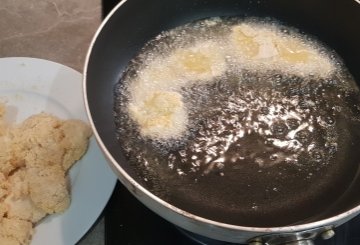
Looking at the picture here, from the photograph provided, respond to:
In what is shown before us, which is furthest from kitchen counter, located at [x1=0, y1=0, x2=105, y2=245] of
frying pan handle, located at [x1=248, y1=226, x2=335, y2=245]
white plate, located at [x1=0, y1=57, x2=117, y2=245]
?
frying pan handle, located at [x1=248, y1=226, x2=335, y2=245]

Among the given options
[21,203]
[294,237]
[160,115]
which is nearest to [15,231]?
[21,203]

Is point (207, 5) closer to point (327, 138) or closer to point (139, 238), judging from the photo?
point (327, 138)

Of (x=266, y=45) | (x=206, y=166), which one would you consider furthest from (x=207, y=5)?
(x=206, y=166)

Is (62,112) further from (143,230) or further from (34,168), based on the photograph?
(143,230)

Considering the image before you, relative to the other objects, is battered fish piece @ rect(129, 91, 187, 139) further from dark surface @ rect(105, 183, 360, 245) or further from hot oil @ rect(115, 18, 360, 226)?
dark surface @ rect(105, 183, 360, 245)

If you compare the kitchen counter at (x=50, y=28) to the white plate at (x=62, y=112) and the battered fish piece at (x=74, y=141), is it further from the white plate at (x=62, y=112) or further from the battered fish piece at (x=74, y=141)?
the battered fish piece at (x=74, y=141)

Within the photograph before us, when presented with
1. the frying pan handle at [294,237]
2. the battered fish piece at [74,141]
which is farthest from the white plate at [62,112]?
the frying pan handle at [294,237]

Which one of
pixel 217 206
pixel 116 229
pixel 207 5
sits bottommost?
pixel 116 229
